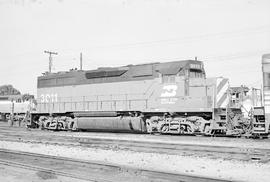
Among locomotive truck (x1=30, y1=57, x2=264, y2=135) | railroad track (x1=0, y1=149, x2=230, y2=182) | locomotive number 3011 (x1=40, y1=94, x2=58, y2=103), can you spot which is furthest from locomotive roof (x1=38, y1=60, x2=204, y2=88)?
railroad track (x1=0, y1=149, x2=230, y2=182)

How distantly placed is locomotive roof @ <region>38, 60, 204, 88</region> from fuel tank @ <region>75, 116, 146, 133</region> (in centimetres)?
214

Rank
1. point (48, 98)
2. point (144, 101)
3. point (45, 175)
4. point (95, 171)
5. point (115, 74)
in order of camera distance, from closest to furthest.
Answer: point (45, 175) < point (95, 171) < point (144, 101) < point (115, 74) < point (48, 98)

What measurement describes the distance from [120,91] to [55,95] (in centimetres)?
534

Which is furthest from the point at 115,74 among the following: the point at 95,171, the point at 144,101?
the point at 95,171

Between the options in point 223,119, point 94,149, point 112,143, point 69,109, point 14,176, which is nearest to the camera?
point 14,176

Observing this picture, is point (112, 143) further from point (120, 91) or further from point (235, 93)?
point (235, 93)

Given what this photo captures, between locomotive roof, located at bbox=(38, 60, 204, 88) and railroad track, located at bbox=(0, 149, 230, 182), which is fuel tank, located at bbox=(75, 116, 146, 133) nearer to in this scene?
locomotive roof, located at bbox=(38, 60, 204, 88)

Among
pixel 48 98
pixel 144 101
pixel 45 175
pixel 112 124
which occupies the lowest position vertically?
pixel 45 175

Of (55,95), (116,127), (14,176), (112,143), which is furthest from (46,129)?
(14,176)

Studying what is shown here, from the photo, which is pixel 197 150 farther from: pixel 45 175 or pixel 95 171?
pixel 45 175

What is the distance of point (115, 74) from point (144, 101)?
8.22 ft

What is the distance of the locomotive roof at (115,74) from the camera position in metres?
17.2

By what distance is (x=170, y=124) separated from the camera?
16.7 metres

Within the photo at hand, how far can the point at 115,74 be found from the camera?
752 inches
